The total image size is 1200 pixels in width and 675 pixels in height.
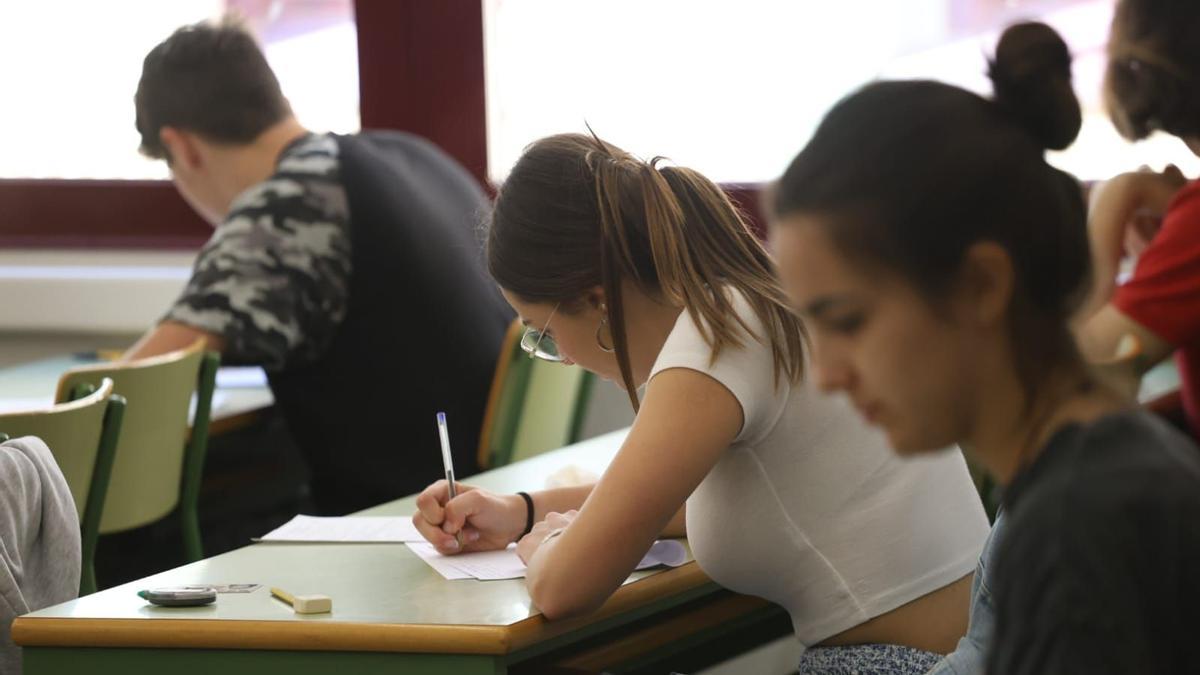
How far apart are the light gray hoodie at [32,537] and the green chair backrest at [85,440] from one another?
275 mm

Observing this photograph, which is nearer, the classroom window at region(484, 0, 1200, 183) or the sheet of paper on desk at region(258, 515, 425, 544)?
the sheet of paper on desk at region(258, 515, 425, 544)

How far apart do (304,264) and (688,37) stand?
62.9 inches

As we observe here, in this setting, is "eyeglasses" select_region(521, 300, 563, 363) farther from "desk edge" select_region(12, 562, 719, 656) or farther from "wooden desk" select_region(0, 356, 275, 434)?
"wooden desk" select_region(0, 356, 275, 434)

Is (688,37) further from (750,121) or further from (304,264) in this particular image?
(304,264)

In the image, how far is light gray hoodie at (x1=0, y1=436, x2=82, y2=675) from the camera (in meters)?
1.84

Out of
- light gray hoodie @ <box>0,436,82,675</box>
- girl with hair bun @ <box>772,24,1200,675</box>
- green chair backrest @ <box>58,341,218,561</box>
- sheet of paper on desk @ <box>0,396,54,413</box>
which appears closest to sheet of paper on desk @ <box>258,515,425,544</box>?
light gray hoodie @ <box>0,436,82,675</box>

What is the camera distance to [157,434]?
281 cm

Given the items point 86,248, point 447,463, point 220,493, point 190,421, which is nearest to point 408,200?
point 190,421

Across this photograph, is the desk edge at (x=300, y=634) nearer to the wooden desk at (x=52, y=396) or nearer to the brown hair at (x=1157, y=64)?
the brown hair at (x=1157, y=64)

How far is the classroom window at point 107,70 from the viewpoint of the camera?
176 inches

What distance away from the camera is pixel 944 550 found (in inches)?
69.8

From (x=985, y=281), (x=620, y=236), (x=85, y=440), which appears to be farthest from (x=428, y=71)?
(x=985, y=281)

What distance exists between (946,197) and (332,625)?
91 centimetres

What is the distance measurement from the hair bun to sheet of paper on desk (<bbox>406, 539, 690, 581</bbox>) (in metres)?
0.87
